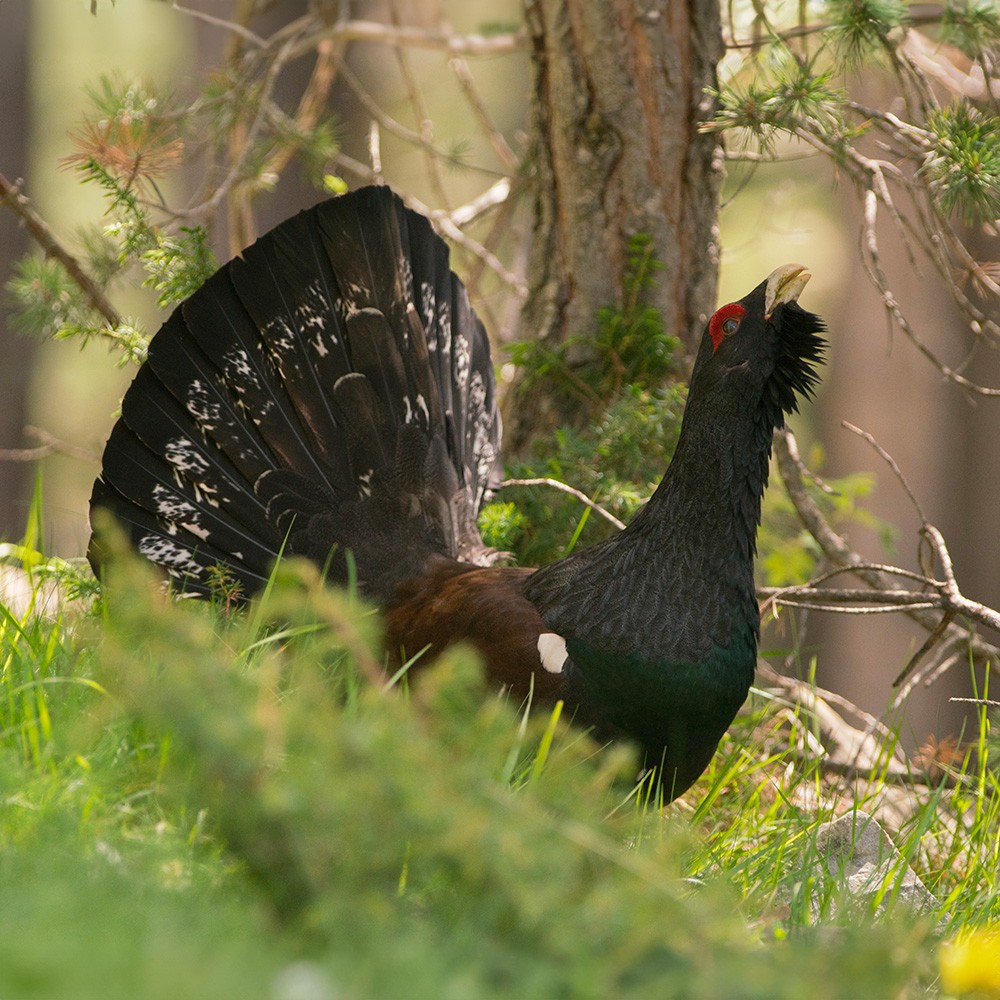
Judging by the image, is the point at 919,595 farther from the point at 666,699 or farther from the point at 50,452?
the point at 50,452

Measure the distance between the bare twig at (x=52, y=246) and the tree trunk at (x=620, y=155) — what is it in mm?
1707

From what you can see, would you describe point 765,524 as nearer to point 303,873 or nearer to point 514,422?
point 514,422

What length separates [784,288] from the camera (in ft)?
10.8

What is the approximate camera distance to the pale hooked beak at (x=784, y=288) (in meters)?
3.29

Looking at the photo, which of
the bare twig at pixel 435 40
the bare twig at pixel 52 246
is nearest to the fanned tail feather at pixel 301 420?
the bare twig at pixel 52 246

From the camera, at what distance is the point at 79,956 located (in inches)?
52.1

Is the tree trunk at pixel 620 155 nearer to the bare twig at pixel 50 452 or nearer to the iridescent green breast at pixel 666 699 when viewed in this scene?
the iridescent green breast at pixel 666 699

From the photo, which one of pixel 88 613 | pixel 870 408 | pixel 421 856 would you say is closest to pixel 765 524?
pixel 88 613

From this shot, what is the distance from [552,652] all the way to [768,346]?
3.55 ft

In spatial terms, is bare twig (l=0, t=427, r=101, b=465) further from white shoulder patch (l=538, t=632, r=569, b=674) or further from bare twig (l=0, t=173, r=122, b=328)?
white shoulder patch (l=538, t=632, r=569, b=674)

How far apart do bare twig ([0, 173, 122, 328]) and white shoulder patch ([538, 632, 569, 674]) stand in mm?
1968

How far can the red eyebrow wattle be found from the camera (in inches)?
131

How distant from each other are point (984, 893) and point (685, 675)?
3.17 feet

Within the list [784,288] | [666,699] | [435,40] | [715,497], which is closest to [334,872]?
[666,699]
